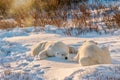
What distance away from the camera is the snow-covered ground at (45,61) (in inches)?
241

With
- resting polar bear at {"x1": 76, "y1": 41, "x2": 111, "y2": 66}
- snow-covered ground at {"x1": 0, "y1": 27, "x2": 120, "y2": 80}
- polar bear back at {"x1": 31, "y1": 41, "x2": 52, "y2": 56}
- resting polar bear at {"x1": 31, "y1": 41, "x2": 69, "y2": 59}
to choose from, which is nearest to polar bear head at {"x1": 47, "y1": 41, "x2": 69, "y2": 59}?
resting polar bear at {"x1": 31, "y1": 41, "x2": 69, "y2": 59}

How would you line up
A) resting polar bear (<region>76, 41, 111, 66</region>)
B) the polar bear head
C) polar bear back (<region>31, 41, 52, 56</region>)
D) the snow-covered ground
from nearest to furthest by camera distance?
the snow-covered ground → resting polar bear (<region>76, 41, 111, 66</region>) → the polar bear head → polar bear back (<region>31, 41, 52, 56</region>)

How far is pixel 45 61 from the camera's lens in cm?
770

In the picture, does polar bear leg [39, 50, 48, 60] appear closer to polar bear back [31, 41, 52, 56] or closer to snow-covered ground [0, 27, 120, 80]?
snow-covered ground [0, 27, 120, 80]

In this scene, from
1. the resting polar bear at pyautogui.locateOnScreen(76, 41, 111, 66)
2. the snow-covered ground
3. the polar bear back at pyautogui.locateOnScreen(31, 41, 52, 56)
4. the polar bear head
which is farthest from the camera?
the polar bear back at pyautogui.locateOnScreen(31, 41, 52, 56)

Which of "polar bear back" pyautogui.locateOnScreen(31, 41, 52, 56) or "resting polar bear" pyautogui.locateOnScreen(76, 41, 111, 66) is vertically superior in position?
"polar bear back" pyautogui.locateOnScreen(31, 41, 52, 56)

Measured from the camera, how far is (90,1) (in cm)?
1719

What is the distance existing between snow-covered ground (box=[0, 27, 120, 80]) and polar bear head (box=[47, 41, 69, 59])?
0.14m

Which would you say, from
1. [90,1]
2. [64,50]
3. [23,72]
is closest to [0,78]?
[23,72]

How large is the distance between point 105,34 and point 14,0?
33.0 ft

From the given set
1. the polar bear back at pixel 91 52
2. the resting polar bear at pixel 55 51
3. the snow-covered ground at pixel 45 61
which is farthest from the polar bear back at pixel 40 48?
the polar bear back at pixel 91 52

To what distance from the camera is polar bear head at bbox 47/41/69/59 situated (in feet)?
25.9

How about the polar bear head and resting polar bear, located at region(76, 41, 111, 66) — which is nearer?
resting polar bear, located at region(76, 41, 111, 66)

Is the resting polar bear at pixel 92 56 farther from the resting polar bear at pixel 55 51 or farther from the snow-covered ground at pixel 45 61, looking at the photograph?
the resting polar bear at pixel 55 51
